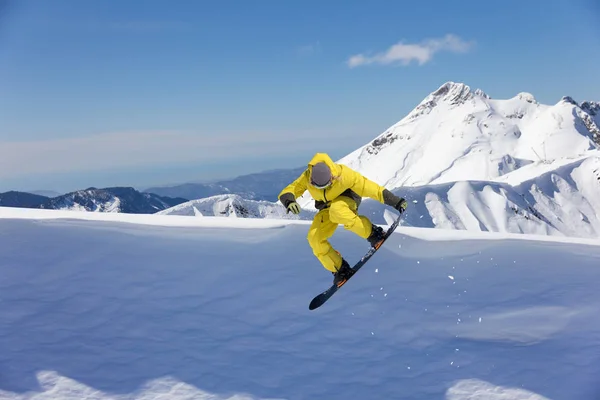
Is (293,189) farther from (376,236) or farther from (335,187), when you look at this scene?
(376,236)

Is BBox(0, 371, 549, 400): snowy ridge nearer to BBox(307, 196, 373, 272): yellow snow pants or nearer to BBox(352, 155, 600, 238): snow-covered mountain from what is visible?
BBox(307, 196, 373, 272): yellow snow pants

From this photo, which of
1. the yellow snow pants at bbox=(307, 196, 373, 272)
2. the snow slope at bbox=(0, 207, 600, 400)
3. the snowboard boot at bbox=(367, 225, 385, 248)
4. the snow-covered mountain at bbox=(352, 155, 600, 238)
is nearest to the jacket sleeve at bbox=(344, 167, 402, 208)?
the yellow snow pants at bbox=(307, 196, 373, 272)

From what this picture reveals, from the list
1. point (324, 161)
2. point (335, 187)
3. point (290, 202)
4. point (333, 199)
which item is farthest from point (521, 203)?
point (324, 161)

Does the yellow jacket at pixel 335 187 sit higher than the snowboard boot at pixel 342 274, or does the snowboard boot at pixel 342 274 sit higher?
the yellow jacket at pixel 335 187

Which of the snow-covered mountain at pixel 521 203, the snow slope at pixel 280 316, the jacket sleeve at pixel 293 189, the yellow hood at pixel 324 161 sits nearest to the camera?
the snow slope at pixel 280 316

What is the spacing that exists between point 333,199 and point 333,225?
1.78ft

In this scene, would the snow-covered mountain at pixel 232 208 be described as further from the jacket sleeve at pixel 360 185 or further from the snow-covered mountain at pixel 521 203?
the jacket sleeve at pixel 360 185

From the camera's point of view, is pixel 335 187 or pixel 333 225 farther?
pixel 333 225

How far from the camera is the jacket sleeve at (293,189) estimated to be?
7.06 m

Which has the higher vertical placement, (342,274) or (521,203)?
(342,274)

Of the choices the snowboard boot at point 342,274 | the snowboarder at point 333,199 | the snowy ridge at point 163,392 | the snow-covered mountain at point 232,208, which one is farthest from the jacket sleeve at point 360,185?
the snow-covered mountain at point 232,208

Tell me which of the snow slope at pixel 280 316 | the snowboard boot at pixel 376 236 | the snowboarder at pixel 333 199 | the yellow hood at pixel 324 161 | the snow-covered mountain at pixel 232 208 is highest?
the yellow hood at pixel 324 161

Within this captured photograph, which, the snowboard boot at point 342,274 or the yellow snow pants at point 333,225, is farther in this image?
the snowboard boot at point 342,274

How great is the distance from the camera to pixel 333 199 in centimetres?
705
